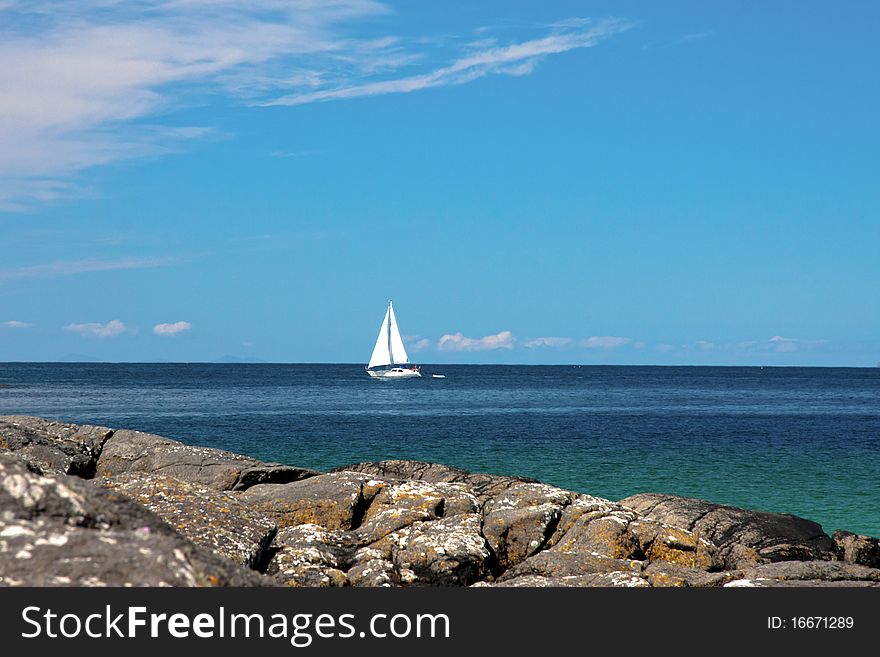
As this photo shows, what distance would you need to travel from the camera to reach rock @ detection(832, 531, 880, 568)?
20.5 m

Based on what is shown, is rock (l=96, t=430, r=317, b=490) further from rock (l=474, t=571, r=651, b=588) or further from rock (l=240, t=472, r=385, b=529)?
rock (l=474, t=571, r=651, b=588)

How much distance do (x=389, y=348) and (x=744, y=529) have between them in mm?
165922

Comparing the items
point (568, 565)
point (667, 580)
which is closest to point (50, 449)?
point (568, 565)

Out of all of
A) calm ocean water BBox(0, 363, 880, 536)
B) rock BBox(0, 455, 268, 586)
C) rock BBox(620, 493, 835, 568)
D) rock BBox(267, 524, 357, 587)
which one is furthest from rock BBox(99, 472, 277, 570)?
calm ocean water BBox(0, 363, 880, 536)

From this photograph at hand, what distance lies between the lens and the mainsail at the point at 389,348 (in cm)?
18175

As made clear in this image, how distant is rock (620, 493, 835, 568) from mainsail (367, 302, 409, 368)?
157853mm

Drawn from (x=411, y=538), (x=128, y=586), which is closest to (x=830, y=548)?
(x=411, y=538)

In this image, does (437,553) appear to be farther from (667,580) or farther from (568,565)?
(667,580)

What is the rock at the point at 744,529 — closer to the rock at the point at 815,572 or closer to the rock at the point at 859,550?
the rock at the point at 859,550

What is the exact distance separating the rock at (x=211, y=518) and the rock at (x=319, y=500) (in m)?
2.64

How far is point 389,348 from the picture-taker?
186 m

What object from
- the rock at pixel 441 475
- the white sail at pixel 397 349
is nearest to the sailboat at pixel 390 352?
the white sail at pixel 397 349
